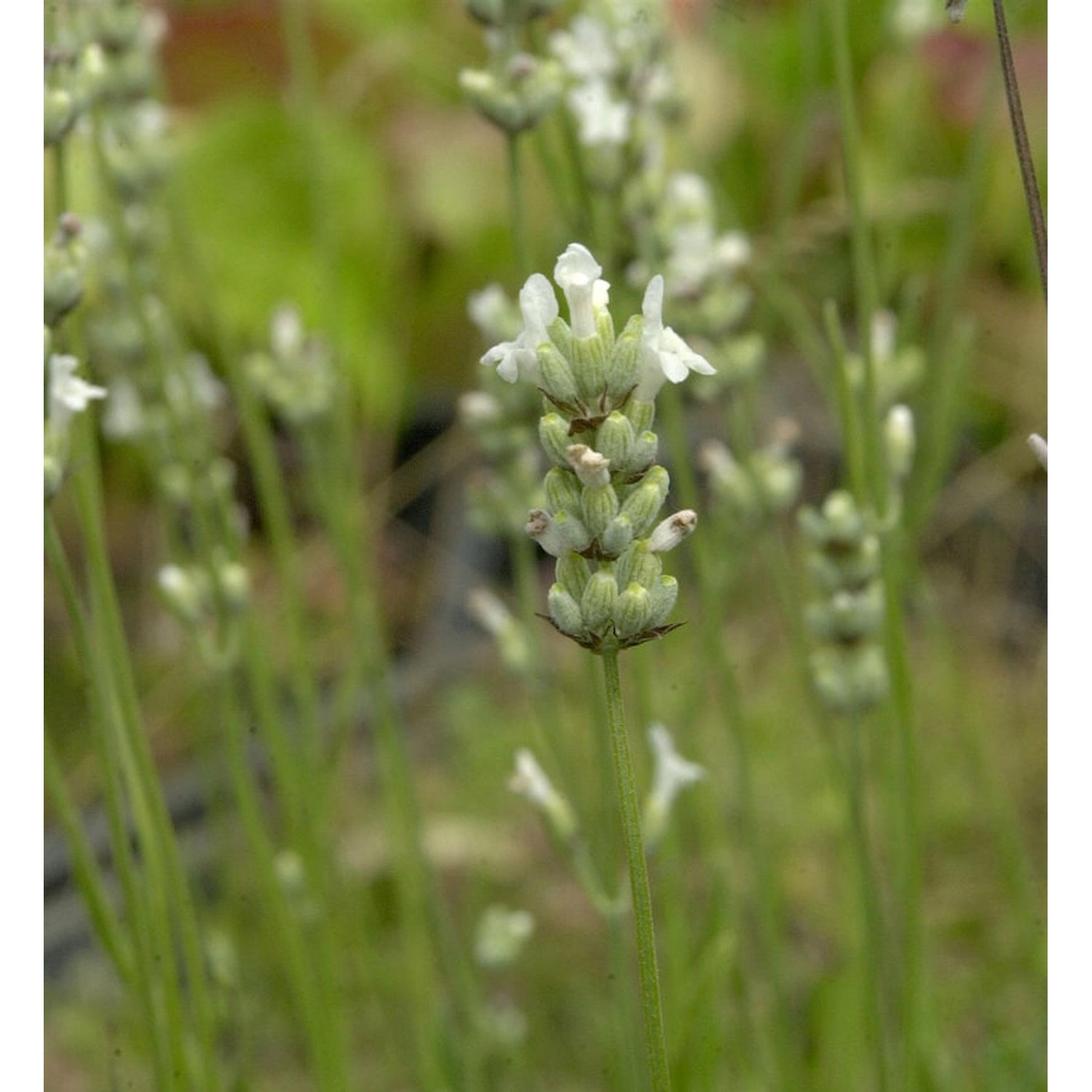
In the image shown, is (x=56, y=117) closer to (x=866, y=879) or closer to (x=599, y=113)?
(x=599, y=113)

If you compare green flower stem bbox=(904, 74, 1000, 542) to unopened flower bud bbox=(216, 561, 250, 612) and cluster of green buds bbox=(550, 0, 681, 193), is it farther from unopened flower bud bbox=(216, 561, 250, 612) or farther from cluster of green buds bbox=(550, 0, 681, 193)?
unopened flower bud bbox=(216, 561, 250, 612)

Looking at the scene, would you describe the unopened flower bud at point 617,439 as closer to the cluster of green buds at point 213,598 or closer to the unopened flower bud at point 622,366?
the unopened flower bud at point 622,366

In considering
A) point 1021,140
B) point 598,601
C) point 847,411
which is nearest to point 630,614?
point 598,601

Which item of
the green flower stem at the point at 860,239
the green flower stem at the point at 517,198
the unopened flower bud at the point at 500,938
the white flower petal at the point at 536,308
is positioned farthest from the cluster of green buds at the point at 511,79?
the unopened flower bud at the point at 500,938

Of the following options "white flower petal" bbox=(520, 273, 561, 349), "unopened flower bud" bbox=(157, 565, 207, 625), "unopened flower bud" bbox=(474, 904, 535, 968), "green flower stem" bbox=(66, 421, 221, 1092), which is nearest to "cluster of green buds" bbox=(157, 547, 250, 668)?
"unopened flower bud" bbox=(157, 565, 207, 625)

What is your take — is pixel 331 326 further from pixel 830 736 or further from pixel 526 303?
pixel 526 303

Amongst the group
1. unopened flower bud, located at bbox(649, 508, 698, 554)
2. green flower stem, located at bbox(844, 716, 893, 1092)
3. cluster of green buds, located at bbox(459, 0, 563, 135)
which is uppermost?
cluster of green buds, located at bbox(459, 0, 563, 135)
